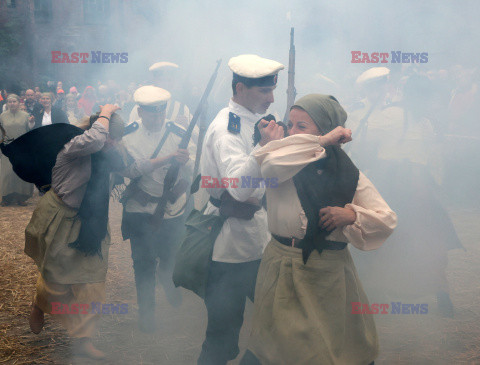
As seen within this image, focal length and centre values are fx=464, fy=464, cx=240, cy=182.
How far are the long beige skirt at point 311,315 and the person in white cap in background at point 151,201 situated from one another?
2.03 metres

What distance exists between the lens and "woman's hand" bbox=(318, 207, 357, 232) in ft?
6.97

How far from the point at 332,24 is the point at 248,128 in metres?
7.39

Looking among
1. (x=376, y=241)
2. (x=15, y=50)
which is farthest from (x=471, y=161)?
(x=15, y=50)

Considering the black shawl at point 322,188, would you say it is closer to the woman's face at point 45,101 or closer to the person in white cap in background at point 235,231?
the person in white cap in background at point 235,231

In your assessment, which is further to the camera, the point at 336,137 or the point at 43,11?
the point at 43,11

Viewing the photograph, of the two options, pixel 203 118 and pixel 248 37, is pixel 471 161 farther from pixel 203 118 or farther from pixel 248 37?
pixel 203 118

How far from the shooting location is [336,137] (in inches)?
82.5

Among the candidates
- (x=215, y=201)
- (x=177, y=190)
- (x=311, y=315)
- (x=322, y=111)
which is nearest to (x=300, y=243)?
(x=311, y=315)

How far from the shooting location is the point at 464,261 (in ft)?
19.3

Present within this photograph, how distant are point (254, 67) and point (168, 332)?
250 cm

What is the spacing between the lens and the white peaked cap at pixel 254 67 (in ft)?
8.84

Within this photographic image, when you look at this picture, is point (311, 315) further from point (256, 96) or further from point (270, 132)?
point (256, 96)

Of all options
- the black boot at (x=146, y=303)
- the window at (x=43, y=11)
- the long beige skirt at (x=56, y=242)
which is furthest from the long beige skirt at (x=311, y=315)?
the window at (x=43, y=11)

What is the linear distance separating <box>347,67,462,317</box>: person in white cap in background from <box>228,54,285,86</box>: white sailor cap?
2533 millimetres
